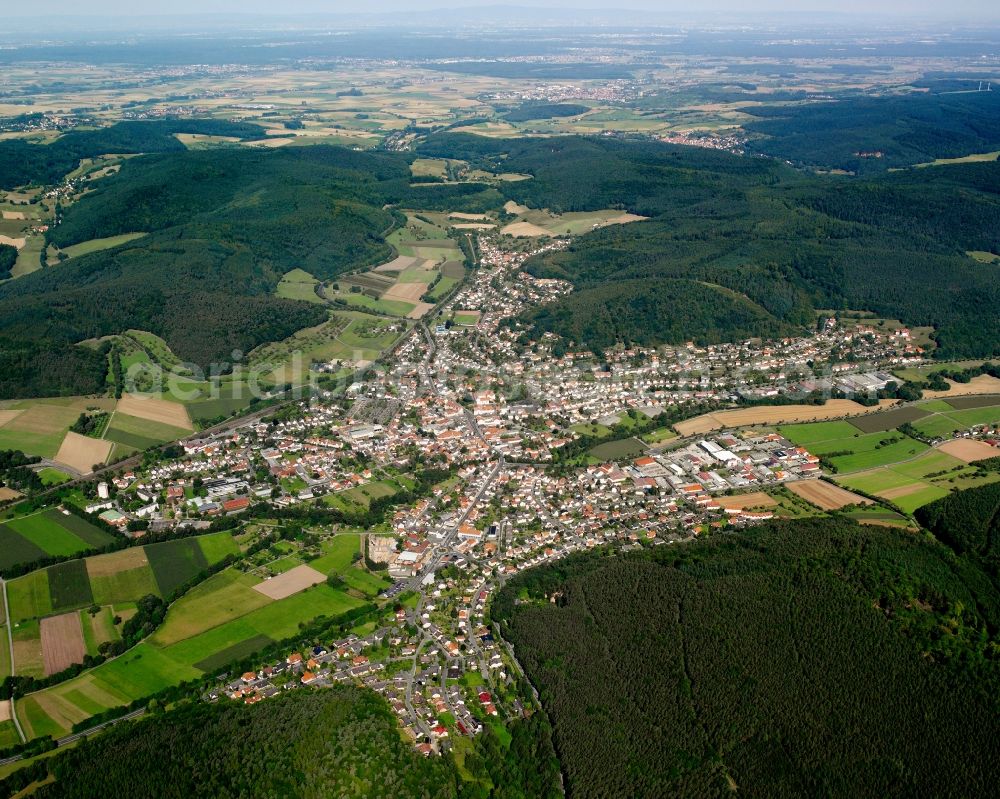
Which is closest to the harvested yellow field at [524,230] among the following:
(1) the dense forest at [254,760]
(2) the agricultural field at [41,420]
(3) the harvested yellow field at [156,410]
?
(3) the harvested yellow field at [156,410]

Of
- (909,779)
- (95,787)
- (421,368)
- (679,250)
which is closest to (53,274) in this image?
(421,368)

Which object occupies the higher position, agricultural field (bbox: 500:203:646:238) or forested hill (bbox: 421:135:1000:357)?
forested hill (bbox: 421:135:1000:357)

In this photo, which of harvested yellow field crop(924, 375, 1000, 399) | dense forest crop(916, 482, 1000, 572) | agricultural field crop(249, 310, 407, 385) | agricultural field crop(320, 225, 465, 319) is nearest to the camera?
dense forest crop(916, 482, 1000, 572)

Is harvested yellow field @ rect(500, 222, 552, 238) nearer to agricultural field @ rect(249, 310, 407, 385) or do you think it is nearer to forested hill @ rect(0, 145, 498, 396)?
forested hill @ rect(0, 145, 498, 396)

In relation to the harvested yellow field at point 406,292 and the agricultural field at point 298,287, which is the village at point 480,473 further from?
the agricultural field at point 298,287

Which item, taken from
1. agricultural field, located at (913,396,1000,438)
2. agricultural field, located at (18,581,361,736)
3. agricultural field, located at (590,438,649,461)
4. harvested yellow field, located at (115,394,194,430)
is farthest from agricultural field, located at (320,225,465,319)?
agricultural field, located at (18,581,361,736)

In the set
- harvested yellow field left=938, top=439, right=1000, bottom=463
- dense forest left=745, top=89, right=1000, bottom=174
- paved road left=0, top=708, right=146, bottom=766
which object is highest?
paved road left=0, top=708, right=146, bottom=766

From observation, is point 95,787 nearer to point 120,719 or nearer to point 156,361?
point 120,719

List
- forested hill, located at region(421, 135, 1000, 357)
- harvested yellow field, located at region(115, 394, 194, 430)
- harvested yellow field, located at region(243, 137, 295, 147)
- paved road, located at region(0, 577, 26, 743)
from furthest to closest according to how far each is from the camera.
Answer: harvested yellow field, located at region(243, 137, 295, 147)
forested hill, located at region(421, 135, 1000, 357)
harvested yellow field, located at region(115, 394, 194, 430)
paved road, located at region(0, 577, 26, 743)
